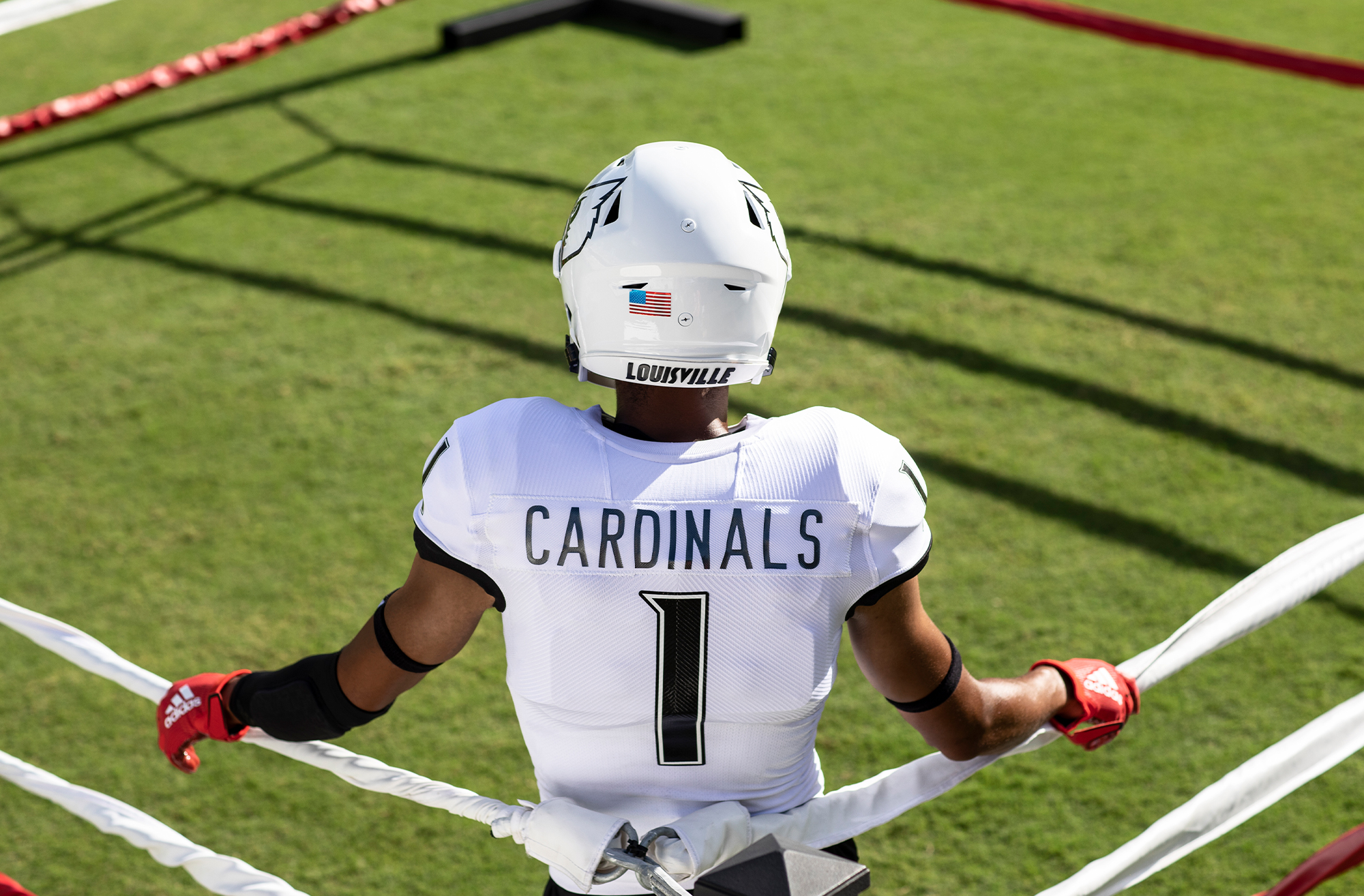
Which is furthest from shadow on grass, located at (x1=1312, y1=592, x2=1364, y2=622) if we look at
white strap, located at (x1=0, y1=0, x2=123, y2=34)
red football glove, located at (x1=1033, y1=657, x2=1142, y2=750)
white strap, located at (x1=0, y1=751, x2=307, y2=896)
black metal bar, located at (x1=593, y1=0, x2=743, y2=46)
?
white strap, located at (x1=0, y1=0, x2=123, y2=34)

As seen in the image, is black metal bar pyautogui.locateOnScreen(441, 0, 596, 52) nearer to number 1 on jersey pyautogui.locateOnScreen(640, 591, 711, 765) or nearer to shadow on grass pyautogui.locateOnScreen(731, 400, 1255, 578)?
shadow on grass pyautogui.locateOnScreen(731, 400, 1255, 578)

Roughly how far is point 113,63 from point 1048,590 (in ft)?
23.2

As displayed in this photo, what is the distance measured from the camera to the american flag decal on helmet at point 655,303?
5.78ft

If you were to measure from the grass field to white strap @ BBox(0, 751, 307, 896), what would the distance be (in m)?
0.88

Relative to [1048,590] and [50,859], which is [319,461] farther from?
[1048,590]

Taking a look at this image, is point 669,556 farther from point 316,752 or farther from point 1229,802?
point 1229,802

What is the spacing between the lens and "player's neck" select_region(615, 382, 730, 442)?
1774 millimetres

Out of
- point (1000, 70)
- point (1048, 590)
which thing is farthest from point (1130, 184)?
point (1048, 590)

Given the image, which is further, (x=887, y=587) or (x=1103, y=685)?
(x=1103, y=685)

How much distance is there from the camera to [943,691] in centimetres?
183

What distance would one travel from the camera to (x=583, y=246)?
183 centimetres

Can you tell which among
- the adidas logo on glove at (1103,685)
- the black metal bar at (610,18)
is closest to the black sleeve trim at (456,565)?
the adidas logo on glove at (1103,685)

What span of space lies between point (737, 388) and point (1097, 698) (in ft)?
8.96

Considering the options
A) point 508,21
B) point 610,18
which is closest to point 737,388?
point 508,21
